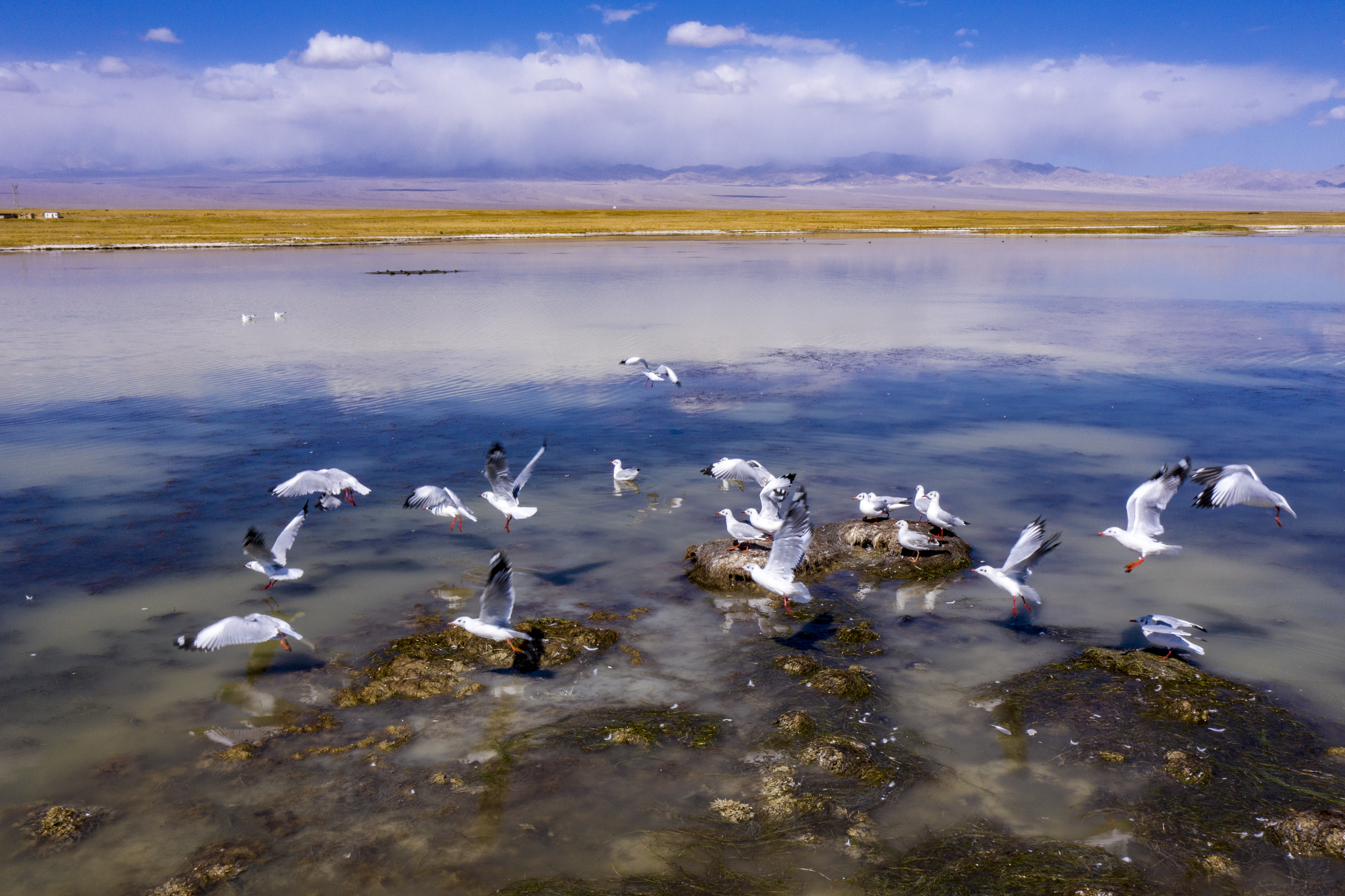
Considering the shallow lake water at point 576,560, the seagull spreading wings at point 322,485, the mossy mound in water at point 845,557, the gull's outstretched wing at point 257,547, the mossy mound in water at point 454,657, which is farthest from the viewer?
the seagull spreading wings at point 322,485

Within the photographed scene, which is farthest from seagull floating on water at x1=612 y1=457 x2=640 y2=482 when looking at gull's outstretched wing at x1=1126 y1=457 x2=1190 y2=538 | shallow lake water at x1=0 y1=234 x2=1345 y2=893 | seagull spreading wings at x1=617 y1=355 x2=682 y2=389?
gull's outstretched wing at x1=1126 y1=457 x2=1190 y2=538

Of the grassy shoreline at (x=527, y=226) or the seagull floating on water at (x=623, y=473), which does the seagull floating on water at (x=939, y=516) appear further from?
the grassy shoreline at (x=527, y=226)

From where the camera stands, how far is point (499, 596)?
26.6ft

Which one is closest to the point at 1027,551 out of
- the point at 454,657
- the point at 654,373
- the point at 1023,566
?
the point at 1023,566

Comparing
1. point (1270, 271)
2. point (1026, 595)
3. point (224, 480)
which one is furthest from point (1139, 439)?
point (1270, 271)

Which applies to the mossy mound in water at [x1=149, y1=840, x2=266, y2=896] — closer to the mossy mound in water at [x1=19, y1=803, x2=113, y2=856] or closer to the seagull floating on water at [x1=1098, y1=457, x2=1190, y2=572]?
the mossy mound in water at [x1=19, y1=803, x2=113, y2=856]

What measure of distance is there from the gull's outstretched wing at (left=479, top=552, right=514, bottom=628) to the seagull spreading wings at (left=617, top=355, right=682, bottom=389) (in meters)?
10.8

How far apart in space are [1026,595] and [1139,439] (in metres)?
8.23

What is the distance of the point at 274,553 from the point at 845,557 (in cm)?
685

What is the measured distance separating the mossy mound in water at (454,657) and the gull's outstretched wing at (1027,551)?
419cm

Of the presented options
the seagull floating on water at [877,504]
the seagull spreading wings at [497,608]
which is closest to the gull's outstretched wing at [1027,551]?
the seagull floating on water at [877,504]

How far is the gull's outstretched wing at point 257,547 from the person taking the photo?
9047 millimetres

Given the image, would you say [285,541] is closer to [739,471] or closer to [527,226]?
[739,471]

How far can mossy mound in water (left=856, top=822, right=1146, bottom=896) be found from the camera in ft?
18.6
